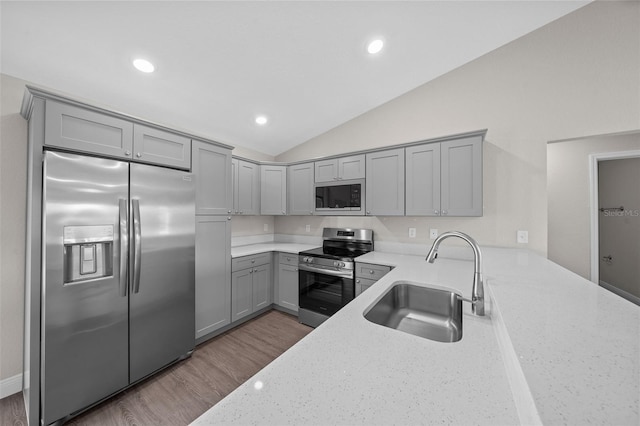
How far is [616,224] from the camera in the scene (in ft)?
7.95

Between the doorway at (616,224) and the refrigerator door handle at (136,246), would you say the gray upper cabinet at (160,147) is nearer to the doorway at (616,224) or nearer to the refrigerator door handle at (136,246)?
the refrigerator door handle at (136,246)

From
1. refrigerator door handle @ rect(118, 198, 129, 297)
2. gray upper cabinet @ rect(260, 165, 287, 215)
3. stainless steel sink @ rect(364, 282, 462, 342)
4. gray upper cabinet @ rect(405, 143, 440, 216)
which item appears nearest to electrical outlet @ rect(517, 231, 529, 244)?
gray upper cabinet @ rect(405, 143, 440, 216)

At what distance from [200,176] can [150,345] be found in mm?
1634

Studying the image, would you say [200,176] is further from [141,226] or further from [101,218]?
[101,218]

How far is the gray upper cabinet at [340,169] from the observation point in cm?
290

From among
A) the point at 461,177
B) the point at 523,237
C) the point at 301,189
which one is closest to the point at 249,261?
the point at 301,189

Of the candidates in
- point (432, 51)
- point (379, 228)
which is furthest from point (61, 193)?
point (432, 51)

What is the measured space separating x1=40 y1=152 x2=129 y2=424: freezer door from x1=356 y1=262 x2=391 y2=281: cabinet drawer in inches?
83.1

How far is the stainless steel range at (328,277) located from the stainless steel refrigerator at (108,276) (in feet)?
4.27

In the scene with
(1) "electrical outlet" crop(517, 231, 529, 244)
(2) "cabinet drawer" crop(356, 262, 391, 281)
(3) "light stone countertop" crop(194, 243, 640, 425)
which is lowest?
(2) "cabinet drawer" crop(356, 262, 391, 281)

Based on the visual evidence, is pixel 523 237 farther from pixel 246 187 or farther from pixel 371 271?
pixel 246 187

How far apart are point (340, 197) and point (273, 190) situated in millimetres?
1117

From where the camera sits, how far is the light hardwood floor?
1643 mm

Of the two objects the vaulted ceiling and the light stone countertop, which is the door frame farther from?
the light stone countertop
